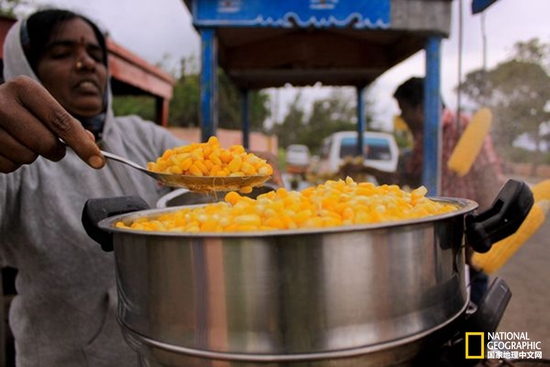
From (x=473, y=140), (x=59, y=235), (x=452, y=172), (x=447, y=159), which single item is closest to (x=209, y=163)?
(x=59, y=235)

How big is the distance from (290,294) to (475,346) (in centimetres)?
Answer: 38

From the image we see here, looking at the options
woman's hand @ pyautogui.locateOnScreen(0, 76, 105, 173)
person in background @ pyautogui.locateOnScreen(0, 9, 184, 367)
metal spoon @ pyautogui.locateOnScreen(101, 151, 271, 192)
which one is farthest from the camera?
person in background @ pyautogui.locateOnScreen(0, 9, 184, 367)

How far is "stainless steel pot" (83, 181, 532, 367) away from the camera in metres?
0.69

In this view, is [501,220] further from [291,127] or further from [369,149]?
[291,127]

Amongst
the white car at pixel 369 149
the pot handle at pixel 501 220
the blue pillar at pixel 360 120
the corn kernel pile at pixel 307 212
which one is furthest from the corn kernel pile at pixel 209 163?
the white car at pixel 369 149

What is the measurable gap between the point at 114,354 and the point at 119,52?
2694 millimetres

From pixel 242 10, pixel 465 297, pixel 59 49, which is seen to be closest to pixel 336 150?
pixel 242 10

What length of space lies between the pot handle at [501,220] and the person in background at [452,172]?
1834mm

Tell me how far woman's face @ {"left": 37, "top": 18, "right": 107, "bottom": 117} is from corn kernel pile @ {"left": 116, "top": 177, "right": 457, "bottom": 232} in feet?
3.11

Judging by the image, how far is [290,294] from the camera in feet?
2.27

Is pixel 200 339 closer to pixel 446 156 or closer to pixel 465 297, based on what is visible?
pixel 465 297

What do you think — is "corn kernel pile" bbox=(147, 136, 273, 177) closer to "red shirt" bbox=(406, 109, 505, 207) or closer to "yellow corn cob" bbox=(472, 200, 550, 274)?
"yellow corn cob" bbox=(472, 200, 550, 274)

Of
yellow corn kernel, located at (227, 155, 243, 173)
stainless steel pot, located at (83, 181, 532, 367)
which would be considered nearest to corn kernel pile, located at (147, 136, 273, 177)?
yellow corn kernel, located at (227, 155, 243, 173)

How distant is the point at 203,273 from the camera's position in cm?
71
